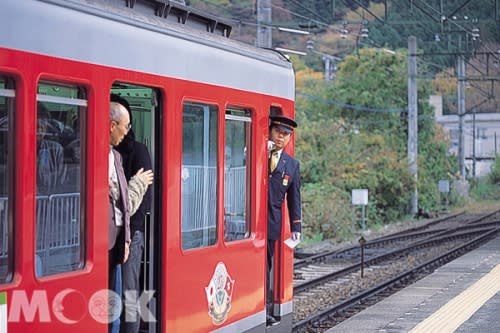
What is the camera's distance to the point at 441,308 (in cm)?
1095

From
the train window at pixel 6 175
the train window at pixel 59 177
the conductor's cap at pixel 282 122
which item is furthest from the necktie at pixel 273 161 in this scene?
Answer: the train window at pixel 6 175

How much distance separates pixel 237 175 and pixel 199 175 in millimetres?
741

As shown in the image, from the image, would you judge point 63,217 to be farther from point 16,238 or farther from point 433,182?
point 433,182

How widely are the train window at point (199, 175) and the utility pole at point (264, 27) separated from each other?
12468 millimetres

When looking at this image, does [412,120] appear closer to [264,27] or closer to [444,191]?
[444,191]

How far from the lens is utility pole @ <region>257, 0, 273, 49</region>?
65.3 ft

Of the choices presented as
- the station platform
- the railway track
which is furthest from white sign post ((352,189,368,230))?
the station platform

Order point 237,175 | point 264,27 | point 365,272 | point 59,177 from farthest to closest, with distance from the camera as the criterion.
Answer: point 264,27
point 365,272
point 237,175
point 59,177

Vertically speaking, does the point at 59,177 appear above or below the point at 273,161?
below

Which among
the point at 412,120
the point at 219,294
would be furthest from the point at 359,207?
the point at 219,294

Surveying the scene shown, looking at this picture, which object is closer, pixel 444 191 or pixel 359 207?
pixel 359 207

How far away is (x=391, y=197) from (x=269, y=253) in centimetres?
2784

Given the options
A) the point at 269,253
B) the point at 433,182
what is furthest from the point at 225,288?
the point at 433,182

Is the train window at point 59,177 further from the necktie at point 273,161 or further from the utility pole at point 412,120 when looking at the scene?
the utility pole at point 412,120
